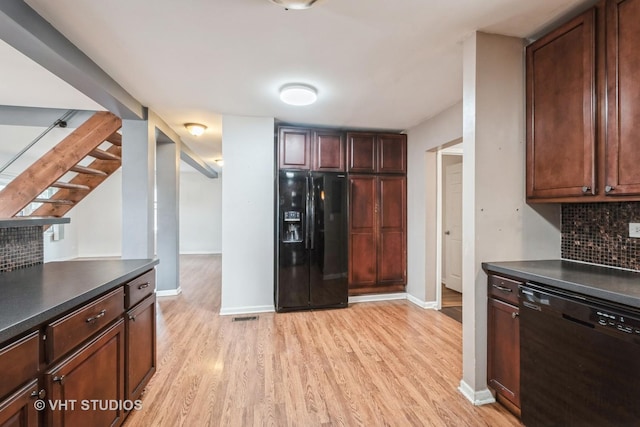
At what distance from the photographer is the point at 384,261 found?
407cm

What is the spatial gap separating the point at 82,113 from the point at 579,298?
16.4 feet

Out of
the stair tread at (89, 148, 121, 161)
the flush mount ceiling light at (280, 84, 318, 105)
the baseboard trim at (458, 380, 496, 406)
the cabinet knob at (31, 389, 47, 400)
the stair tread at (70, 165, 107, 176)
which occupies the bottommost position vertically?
the baseboard trim at (458, 380, 496, 406)

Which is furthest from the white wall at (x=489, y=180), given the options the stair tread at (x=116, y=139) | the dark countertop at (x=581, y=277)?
the stair tread at (x=116, y=139)

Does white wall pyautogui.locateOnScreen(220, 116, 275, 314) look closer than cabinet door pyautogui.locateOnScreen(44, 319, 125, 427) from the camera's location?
No

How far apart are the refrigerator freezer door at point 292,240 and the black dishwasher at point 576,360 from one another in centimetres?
240

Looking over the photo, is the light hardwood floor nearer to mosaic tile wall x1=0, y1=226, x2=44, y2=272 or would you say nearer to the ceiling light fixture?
mosaic tile wall x1=0, y1=226, x2=44, y2=272

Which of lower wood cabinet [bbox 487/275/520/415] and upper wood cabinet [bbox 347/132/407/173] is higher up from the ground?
upper wood cabinet [bbox 347/132/407/173]

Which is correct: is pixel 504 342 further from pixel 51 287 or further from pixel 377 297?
pixel 51 287

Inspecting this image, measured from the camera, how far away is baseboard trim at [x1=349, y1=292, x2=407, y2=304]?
13.4 ft

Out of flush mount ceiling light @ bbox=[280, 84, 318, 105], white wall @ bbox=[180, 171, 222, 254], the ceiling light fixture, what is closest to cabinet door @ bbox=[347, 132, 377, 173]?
flush mount ceiling light @ bbox=[280, 84, 318, 105]

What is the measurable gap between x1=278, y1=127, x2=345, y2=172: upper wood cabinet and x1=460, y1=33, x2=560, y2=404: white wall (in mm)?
2038

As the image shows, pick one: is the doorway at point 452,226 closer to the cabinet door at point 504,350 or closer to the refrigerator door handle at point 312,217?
the refrigerator door handle at point 312,217

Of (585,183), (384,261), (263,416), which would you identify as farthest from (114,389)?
(384,261)

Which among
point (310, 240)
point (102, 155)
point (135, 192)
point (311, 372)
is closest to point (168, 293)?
point (135, 192)
